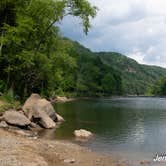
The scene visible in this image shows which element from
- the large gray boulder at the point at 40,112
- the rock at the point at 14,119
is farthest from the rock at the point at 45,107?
the rock at the point at 14,119

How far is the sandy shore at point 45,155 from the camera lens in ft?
74.4

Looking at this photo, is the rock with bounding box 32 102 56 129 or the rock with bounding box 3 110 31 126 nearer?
the rock with bounding box 3 110 31 126

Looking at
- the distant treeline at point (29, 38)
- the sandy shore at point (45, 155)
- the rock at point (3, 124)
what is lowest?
the sandy shore at point (45, 155)

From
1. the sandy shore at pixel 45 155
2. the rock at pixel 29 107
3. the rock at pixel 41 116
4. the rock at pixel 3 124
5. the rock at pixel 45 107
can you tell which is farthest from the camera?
the rock at pixel 45 107

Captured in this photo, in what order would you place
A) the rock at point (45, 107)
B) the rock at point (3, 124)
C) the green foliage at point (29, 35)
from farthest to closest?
the green foliage at point (29, 35) → the rock at point (45, 107) → the rock at point (3, 124)

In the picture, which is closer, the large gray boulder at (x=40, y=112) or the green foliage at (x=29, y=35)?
the large gray boulder at (x=40, y=112)

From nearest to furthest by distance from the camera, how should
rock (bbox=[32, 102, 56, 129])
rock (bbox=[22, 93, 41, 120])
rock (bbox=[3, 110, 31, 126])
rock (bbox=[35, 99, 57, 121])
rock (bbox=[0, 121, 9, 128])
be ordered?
rock (bbox=[0, 121, 9, 128]) → rock (bbox=[3, 110, 31, 126]) → rock (bbox=[32, 102, 56, 129]) → rock (bbox=[22, 93, 41, 120]) → rock (bbox=[35, 99, 57, 121])

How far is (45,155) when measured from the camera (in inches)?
1039

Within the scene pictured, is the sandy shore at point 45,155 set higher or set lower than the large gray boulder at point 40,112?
lower

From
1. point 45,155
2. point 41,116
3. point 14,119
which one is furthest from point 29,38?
point 45,155

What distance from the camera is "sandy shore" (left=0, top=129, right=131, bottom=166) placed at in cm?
2267

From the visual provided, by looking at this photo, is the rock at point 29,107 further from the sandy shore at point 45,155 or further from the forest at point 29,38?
the sandy shore at point 45,155

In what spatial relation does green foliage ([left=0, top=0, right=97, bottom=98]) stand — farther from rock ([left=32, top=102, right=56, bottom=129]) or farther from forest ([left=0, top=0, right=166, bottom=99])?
rock ([left=32, top=102, right=56, bottom=129])

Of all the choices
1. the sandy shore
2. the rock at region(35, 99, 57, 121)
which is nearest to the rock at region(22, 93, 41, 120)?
the rock at region(35, 99, 57, 121)
